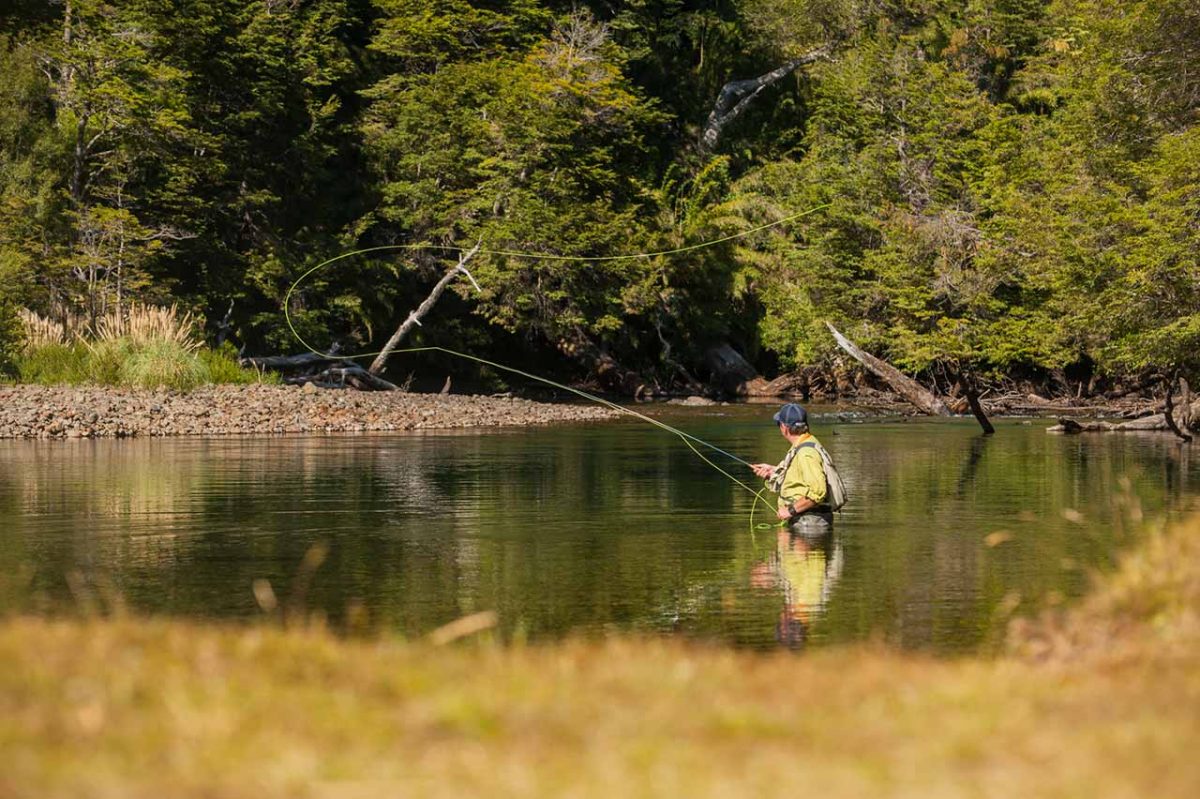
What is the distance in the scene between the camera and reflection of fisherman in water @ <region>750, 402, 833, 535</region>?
46.5 ft

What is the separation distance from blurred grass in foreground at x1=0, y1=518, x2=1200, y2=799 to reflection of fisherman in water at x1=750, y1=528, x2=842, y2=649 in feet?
9.68

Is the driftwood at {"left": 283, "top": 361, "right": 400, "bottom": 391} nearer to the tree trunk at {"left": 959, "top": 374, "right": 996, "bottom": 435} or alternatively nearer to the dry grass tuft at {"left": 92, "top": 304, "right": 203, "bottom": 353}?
the dry grass tuft at {"left": 92, "top": 304, "right": 203, "bottom": 353}

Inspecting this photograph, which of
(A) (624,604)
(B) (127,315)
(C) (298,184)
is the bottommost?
(A) (624,604)

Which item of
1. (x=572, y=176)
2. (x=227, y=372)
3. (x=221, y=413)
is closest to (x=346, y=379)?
(x=227, y=372)

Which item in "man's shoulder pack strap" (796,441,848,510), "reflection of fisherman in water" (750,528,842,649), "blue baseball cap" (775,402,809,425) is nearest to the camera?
"reflection of fisherman in water" (750,528,842,649)

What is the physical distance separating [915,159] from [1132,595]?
36.3 m

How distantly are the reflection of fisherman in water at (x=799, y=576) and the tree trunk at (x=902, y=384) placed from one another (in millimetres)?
22931

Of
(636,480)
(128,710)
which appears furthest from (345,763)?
(636,480)

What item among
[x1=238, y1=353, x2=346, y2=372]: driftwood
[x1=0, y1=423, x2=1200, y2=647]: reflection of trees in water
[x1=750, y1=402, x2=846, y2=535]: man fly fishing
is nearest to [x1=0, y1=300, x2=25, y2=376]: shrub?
[x1=0, y1=423, x2=1200, y2=647]: reflection of trees in water

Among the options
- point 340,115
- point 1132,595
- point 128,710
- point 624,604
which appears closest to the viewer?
point 128,710

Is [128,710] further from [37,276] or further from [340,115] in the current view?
[340,115]

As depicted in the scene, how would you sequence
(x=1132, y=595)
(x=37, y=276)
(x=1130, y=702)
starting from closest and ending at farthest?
(x=1130, y=702), (x=1132, y=595), (x=37, y=276)

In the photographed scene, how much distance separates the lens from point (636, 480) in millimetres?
20141

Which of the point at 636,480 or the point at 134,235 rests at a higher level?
the point at 134,235
